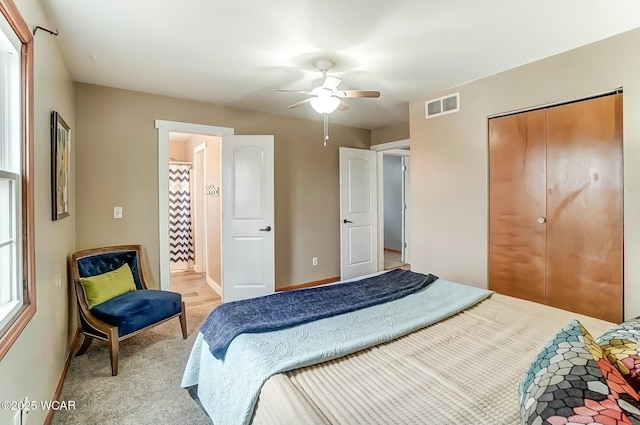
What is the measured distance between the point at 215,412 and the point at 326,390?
0.71 metres

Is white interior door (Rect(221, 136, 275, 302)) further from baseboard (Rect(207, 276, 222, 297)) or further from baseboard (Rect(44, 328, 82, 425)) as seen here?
baseboard (Rect(44, 328, 82, 425))

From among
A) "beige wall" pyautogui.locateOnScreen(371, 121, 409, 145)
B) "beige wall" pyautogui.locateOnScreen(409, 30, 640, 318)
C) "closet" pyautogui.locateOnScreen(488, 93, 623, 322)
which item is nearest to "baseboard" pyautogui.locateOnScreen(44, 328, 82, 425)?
"beige wall" pyautogui.locateOnScreen(409, 30, 640, 318)

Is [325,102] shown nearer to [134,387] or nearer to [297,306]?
[297,306]

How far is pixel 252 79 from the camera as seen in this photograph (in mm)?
2977

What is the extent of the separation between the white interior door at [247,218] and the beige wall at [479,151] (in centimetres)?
174

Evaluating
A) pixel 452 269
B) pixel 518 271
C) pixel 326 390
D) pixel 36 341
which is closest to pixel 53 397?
pixel 36 341

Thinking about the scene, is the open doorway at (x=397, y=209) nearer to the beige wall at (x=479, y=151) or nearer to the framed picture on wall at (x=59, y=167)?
the beige wall at (x=479, y=151)

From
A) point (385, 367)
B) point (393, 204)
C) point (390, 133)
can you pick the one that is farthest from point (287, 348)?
point (393, 204)

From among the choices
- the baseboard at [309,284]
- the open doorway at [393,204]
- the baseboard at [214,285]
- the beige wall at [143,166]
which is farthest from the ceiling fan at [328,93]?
the open doorway at [393,204]

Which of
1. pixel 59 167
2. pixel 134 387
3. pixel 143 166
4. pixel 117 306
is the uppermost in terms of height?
pixel 143 166

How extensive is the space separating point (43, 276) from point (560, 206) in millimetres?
3623

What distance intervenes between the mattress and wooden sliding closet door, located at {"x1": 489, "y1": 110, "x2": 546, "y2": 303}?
1.16 metres

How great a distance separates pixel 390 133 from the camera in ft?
15.8

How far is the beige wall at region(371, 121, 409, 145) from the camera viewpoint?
181 inches
